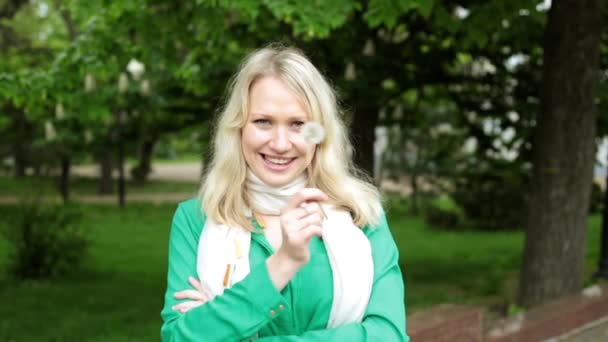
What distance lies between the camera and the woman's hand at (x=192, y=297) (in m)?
1.96

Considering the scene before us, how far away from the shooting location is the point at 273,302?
1778mm

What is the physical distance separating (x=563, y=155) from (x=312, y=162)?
5305mm

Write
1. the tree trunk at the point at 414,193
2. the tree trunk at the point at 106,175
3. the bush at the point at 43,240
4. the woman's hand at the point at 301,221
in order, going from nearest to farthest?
the woman's hand at the point at 301,221
the bush at the point at 43,240
the tree trunk at the point at 414,193
the tree trunk at the point at 106,175

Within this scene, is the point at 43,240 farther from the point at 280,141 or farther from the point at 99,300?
the point at 280,141

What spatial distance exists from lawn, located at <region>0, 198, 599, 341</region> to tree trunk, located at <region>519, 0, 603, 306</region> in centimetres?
133

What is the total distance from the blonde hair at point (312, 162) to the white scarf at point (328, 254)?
0.05 metres

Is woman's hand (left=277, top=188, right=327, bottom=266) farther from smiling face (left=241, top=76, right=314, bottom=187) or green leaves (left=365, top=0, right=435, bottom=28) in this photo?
green leaves (left=365, top=0, right=435, bottom=28)

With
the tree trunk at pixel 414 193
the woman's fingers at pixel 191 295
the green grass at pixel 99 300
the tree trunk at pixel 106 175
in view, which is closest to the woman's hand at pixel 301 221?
the woman's fingers at pixel 191 295

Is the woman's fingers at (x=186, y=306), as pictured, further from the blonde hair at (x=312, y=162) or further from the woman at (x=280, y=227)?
the blonde hair at (x=312, y=162)

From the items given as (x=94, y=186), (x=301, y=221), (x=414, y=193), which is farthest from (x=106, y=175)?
(x=301, y=221)

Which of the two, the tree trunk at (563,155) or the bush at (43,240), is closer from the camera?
the tree trunk at (563,155)

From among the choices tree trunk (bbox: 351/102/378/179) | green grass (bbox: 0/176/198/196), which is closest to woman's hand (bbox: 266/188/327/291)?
tree trunk (bbox: 351/102/378/179)

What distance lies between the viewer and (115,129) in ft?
63.1

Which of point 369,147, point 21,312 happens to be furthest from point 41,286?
point 369,147
